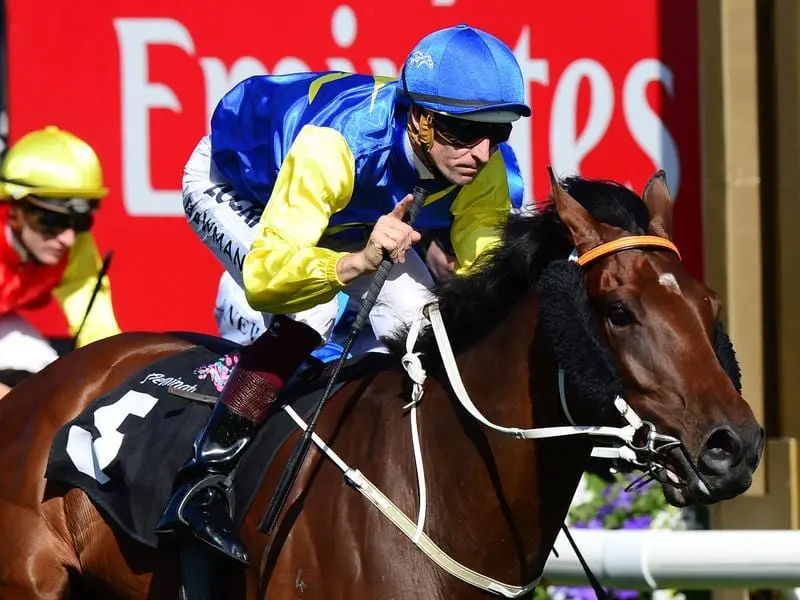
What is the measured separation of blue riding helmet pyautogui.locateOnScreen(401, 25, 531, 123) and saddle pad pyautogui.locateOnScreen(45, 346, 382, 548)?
0.69 metres

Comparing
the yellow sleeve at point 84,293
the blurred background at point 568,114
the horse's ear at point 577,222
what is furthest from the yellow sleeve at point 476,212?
the blurred background at point 568,114

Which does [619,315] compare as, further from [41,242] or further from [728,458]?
[41,242]

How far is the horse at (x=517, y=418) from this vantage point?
2773 mm

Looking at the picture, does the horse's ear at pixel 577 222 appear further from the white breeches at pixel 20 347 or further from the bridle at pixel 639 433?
the white breeches at pixel 20 347

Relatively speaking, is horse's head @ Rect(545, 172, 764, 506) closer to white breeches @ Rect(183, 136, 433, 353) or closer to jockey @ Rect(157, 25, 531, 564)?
jockey @ Rect(157, 25, 531, 564)

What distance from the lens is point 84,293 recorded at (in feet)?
17.0

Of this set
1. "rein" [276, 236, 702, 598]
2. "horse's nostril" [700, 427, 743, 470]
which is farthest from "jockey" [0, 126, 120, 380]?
"horse's nostril" [700, 427, 743, 470]

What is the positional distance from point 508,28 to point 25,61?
2.31m

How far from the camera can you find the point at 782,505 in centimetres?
589

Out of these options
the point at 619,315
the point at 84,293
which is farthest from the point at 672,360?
the point at 84,293

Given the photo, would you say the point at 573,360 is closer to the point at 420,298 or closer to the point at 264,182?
the point at 420,298

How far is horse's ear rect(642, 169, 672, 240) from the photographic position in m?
3.02

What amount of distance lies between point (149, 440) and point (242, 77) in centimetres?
332

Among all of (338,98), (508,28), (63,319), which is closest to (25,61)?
(63,319)
